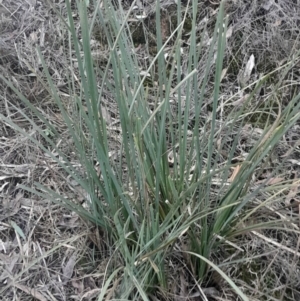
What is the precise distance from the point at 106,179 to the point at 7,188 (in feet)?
1.69

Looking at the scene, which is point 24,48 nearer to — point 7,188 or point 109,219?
point 7,188

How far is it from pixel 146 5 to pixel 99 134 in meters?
1.01

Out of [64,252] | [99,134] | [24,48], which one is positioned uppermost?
[99,134]

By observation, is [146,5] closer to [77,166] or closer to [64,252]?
[77,166]

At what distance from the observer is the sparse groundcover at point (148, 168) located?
98cm

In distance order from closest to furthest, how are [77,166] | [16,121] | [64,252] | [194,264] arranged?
[194,264], [64,252], [77,166], [16,121]

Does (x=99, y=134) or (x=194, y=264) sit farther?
(x=194, y=264)

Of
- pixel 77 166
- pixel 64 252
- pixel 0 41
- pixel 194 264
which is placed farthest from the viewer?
pixel 0 41

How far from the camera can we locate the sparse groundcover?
3.20ft

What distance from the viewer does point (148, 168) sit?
1069mm

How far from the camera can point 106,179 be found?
1.04 metres

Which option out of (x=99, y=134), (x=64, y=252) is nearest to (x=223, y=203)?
(x=99, y=134)

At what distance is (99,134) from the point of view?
0.98 meters

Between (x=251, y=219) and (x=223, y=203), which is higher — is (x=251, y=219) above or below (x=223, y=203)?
below
